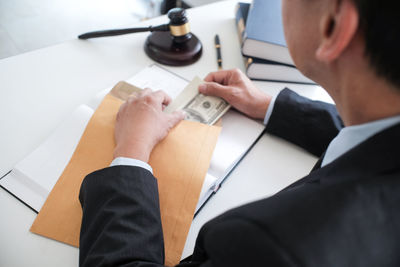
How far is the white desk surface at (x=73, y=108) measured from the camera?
53 cm

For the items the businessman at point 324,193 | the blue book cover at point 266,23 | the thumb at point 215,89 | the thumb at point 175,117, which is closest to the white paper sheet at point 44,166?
the businessman at point 324,193

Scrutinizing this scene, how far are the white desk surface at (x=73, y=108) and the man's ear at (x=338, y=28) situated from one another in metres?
0.38

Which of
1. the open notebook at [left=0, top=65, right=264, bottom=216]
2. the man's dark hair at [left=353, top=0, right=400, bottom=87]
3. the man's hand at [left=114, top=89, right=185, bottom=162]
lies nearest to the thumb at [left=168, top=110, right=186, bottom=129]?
the man's hand at [left=114, top=89, right=185, bottom=162]

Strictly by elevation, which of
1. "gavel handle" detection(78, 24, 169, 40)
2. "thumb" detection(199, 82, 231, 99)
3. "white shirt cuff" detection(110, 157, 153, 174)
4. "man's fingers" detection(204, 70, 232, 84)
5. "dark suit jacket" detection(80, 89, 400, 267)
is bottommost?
"white shirt cuff" detection(110, 157, 153, 174)

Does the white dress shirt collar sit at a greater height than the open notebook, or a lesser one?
greater

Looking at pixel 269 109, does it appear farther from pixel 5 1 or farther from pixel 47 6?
pixel 5 1

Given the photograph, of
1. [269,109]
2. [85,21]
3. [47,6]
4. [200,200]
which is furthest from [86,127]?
[47,6]

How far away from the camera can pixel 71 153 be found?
2.11 feet

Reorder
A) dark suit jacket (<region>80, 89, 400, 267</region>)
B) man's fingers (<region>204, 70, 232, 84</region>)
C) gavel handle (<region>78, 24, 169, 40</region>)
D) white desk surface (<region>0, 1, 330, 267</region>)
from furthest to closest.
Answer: gavel handle (<region>78, 24, 169, 40</region>) → man's fingers (<region>204, 70, 232, 84</region>) → white desk surface (<region>0, 1, 330, 267</region>) → dark suit jacket (<region>80, 89, 400, 267</region>)

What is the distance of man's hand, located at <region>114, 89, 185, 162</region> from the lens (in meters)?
0.61

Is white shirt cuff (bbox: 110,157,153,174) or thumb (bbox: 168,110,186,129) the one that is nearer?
white shirt cuff (bbox: 110,157,153,174)

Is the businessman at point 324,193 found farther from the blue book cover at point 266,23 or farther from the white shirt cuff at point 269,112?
the blue book cover at point 266,23

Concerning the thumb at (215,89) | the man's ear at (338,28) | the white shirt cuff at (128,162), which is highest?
the man's ear at (338,28)

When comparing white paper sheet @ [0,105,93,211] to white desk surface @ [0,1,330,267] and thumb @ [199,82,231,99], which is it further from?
thumb @ [199,82,231,99]
